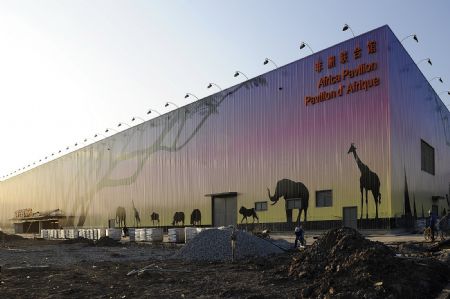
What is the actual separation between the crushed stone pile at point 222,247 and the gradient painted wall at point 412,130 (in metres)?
17.7

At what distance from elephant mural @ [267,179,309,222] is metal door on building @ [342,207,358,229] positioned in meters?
3.79

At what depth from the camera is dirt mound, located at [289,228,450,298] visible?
10.6 m

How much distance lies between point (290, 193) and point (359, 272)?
32.4m

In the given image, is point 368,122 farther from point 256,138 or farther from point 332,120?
point 256,138

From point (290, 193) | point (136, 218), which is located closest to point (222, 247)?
point (290, 193)

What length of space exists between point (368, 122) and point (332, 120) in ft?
11.2

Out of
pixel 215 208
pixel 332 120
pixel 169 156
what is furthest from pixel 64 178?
pixel 332 120

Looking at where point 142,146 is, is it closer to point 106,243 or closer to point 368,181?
point 106,243

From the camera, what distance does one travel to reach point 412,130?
4422 cm

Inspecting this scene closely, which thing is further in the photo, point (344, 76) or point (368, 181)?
point (344, 76)

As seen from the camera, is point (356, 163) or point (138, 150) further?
point (138, 150)

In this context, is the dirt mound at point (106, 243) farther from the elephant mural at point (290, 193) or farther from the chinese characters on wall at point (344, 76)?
the chinese characters on wall at point (344, 76)

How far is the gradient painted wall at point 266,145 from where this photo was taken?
127ft

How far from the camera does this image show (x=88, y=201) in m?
84.3
